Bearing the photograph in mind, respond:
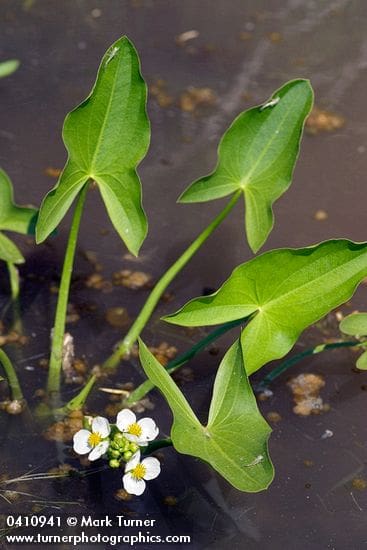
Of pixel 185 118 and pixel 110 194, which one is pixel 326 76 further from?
pixel 110 194

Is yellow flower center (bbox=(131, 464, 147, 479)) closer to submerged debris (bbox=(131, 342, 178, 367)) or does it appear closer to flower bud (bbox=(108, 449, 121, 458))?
flower bud (bbox=(108, 449, 121, 458))

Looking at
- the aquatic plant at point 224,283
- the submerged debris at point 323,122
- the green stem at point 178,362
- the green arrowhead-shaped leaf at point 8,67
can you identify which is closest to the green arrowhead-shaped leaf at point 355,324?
the aquatic plant at point 224,283

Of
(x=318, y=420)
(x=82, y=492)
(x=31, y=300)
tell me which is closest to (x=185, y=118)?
(x=31, y=300)

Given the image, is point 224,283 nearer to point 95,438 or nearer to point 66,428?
point 95,438

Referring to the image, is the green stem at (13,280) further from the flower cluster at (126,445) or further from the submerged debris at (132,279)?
the flower cluster at (126,445)

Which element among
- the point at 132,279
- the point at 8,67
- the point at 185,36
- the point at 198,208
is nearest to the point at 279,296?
the point at 132,279

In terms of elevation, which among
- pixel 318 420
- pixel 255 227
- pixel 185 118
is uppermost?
pixel 255 227

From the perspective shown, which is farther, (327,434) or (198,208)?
(198,208)

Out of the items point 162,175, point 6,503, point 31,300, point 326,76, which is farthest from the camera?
point 326,76
